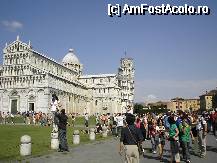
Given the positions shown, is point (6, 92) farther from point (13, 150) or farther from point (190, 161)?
point (190, 161)

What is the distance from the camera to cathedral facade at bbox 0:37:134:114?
7850 centimetres

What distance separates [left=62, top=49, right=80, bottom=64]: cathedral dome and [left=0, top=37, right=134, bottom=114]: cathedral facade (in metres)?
6.30

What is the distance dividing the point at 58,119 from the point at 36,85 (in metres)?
63.1

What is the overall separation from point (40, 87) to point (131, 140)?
233 feet

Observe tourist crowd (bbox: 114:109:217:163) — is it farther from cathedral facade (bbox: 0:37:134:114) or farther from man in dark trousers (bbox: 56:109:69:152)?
cathedral facade (bbox: 0:37:134:114)

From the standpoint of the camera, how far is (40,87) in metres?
77.9

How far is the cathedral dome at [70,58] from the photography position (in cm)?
11820

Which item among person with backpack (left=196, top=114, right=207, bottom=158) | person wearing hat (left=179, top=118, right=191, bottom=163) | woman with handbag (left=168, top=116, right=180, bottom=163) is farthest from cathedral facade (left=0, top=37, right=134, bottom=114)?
woman with handbag (left=168, top=116, right=180, bottom=163)

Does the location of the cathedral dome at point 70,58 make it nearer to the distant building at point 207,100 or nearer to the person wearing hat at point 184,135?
the distant building at point 207,100

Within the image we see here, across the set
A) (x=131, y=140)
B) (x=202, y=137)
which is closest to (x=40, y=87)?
(x=202, y=137)

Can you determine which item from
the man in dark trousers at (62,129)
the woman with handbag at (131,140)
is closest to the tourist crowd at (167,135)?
the woman with handbag at (131,140)

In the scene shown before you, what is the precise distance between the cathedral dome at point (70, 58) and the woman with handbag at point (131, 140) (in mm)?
110121

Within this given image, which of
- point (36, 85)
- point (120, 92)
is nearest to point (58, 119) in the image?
point (36, 85)

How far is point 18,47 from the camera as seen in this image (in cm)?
8144
